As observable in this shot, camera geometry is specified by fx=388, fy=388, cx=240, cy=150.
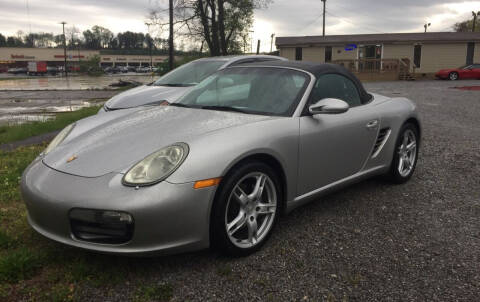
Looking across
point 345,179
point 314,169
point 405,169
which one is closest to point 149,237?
point 314,169

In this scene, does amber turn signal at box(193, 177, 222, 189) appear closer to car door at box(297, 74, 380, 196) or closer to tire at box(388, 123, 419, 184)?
car door at box(297, 74, 380, 196)

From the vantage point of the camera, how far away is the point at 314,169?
319 cm

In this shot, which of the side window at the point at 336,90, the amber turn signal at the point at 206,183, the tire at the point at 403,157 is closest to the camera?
the amber turn signal at the point at 206,183

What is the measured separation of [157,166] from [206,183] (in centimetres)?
32

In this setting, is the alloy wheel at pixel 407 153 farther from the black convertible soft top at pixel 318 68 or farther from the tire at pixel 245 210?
the tire at pixel 245 210

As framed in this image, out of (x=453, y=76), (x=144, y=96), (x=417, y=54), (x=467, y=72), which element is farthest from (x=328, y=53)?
(x=144, y=96)

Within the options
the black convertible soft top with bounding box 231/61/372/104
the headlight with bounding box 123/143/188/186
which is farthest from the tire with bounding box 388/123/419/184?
the headlight with bounding box 123/143/188/186

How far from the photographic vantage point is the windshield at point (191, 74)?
23.1 feet

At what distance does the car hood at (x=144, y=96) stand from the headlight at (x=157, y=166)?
391 centimetres

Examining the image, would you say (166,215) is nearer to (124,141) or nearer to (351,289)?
(124,141)

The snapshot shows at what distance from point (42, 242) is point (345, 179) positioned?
258cm

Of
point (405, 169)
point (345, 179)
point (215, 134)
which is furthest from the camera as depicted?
point (405, 169)

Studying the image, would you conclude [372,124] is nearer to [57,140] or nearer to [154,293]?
[154,293]

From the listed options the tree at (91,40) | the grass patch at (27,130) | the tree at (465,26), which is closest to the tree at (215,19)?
the grass patch at (27,130)
